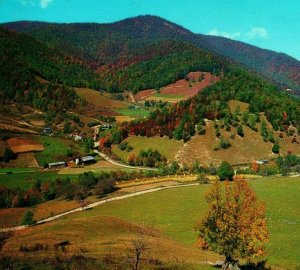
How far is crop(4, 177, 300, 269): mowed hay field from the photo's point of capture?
59469mm

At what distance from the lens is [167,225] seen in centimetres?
8862

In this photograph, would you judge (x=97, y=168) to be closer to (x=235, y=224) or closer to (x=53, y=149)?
(x=53, y=149)

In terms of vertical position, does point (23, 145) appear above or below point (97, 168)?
above

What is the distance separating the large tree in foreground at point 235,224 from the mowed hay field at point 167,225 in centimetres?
453

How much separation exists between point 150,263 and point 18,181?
10306 cm

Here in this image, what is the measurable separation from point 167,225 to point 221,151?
105 m

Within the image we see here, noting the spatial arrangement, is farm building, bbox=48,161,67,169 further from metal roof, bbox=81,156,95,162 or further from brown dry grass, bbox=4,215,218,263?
brown dry grass, bbox=4,215,218,263

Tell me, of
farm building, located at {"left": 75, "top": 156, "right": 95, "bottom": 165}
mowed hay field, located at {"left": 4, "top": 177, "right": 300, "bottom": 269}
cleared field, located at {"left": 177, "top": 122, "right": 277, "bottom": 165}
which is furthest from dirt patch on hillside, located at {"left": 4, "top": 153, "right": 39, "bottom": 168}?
mowed hay field, located at {"left": 4, "top": 177, "right": 300, "bottom": 269}

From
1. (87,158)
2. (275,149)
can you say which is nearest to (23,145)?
(87,158)

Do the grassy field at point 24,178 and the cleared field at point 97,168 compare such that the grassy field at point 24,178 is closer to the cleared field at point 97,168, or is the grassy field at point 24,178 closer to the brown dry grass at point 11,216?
the cleared field at point 97,168

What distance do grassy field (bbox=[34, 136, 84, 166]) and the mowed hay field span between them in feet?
216

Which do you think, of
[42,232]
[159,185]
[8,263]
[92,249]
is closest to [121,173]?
[159,185]

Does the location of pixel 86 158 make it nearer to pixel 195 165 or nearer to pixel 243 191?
pixel 195 165

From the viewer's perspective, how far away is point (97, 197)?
124312 millimetres
